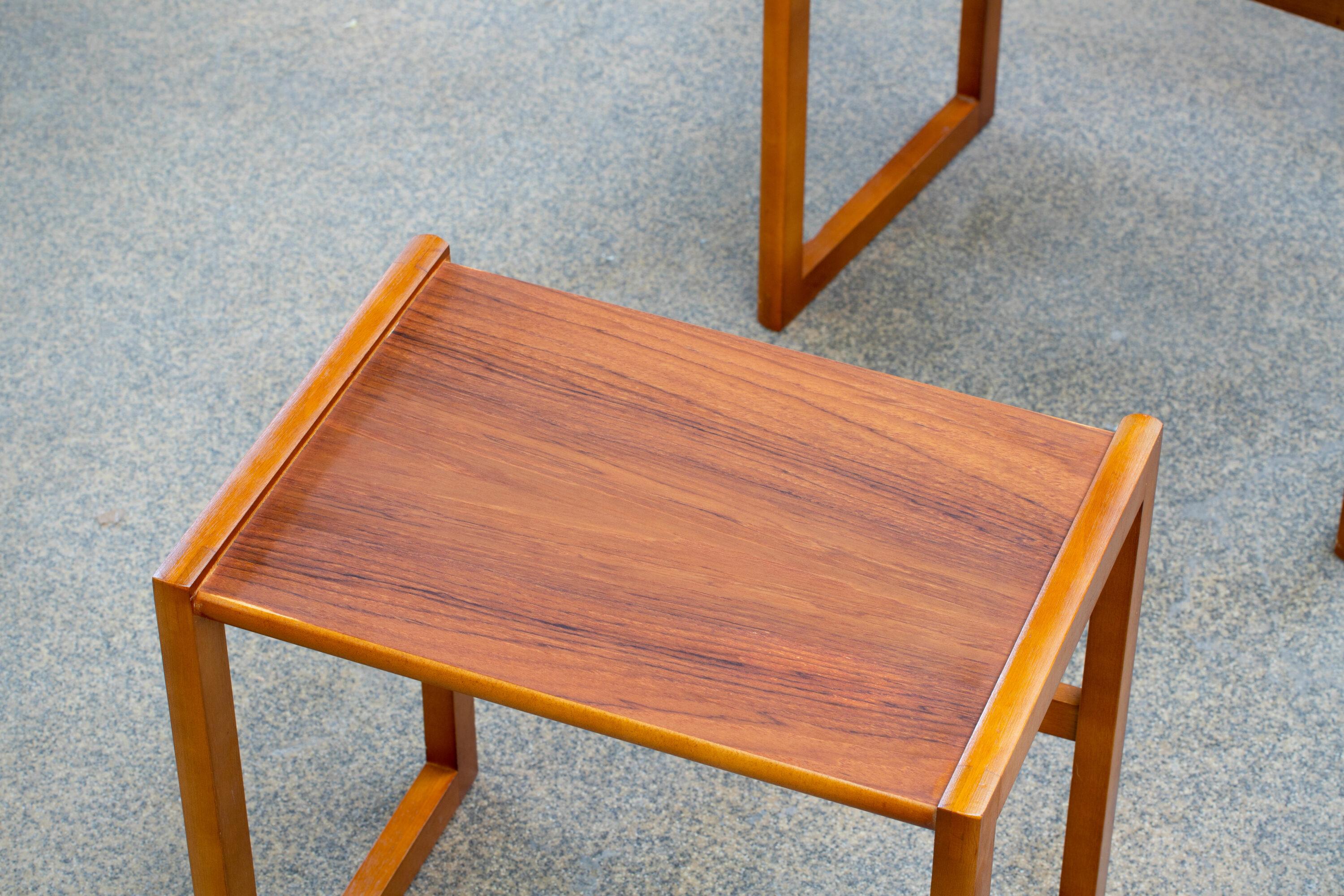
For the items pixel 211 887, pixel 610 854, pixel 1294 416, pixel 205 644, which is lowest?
pixel 610 854

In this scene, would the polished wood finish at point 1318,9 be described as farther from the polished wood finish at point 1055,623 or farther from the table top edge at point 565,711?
the table top edge at point 565,711

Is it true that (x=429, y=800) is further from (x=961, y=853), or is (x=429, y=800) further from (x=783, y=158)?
(x=783, y=158)

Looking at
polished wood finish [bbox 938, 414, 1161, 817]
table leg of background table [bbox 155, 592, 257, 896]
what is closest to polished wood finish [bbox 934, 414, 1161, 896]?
polished wood finish [bbox 938, 414, 1161, 817]

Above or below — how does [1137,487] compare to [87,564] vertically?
above

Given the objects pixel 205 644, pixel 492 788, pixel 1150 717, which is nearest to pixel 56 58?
pixel 492 788

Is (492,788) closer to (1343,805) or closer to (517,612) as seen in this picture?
(517,612)

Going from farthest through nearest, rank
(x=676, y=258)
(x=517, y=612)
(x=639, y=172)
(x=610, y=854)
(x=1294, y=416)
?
(x=639, y=172), (x=676, y=258), (x=1294, y=416), (x=610, y=854), (x=517, y=612)

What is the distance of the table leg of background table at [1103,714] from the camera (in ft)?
2.95

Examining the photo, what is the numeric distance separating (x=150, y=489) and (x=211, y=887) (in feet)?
2.30

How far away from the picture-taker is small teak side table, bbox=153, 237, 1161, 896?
0.74 metres

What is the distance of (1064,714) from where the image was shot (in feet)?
3.17

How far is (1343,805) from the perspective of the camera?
4.05 feet

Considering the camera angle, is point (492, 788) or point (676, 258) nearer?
point (492, 788)

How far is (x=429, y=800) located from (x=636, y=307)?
65cm
